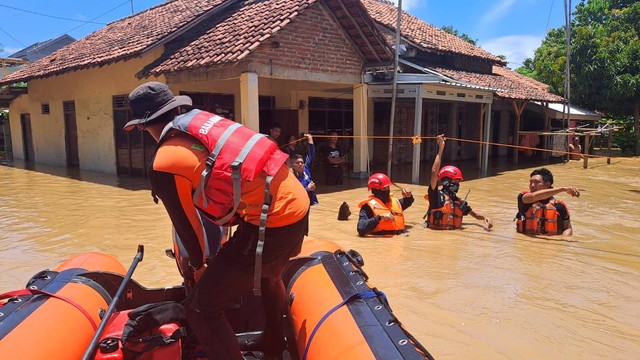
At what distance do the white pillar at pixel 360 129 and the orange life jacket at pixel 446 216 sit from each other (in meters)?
5.38

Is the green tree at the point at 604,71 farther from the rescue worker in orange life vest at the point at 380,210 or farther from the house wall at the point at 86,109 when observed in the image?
the rescue worker in orange life vest at the point at 380,210

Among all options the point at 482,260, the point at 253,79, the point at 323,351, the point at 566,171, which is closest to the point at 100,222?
the point at 253,79

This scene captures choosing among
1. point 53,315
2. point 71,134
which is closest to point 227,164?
point 53,315

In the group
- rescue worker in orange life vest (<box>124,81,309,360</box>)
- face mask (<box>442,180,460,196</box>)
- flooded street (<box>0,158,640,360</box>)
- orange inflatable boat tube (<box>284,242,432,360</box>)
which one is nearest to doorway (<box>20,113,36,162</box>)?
flooded street (<box>0,158,640,360</box>)

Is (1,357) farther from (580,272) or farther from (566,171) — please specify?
(566,171)

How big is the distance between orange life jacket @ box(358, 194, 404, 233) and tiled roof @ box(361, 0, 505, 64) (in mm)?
9400

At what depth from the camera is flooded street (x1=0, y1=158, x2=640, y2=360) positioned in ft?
11.2

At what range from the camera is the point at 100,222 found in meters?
7.21

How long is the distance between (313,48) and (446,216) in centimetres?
539

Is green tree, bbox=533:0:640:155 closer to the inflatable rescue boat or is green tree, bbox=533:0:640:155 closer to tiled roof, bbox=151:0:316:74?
tiled roof, bbox=151:0:316:74

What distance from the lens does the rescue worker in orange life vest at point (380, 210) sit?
5.71m

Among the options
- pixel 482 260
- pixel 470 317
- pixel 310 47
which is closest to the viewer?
pixel 470 317

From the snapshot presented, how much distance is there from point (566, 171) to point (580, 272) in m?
11.7

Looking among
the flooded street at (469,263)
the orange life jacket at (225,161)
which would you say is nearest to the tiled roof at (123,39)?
the flooded street at (469,263)
